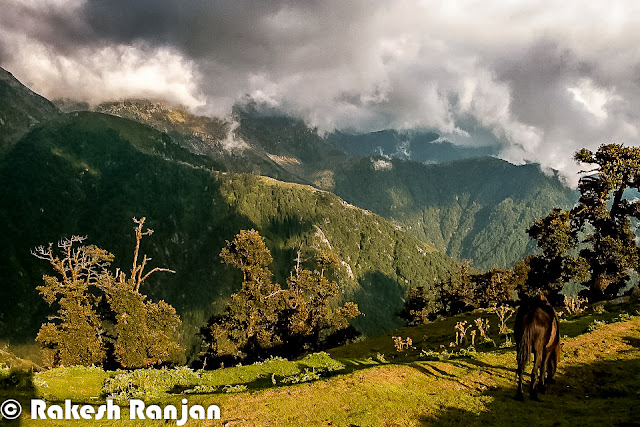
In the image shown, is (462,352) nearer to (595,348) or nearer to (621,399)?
(595,348)

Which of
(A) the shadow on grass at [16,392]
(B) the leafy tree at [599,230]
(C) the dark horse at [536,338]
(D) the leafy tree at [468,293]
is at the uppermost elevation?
(B) the leafy tree at [599,230]

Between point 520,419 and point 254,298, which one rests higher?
point 254,298

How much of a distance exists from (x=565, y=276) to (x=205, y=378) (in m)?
45.0

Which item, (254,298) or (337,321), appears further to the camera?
(337,321)

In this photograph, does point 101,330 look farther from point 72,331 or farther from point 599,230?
point 599,230

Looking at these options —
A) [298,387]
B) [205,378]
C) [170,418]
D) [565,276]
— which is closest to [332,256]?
[565,276]

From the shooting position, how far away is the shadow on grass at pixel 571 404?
13.9 meters

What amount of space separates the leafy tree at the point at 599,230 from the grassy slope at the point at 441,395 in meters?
25.8

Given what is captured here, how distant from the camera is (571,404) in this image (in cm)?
1580

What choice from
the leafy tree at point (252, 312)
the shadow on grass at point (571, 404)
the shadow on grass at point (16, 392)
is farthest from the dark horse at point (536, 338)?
the leafy tree at point (252, 312)

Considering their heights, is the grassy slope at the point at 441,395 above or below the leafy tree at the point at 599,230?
below

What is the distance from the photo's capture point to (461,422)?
45.4 ft

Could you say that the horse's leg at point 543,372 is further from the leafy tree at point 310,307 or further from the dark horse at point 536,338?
the leafy tree at point 310,307

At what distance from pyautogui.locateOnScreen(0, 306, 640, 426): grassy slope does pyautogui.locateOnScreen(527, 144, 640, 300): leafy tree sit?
25.8 m
